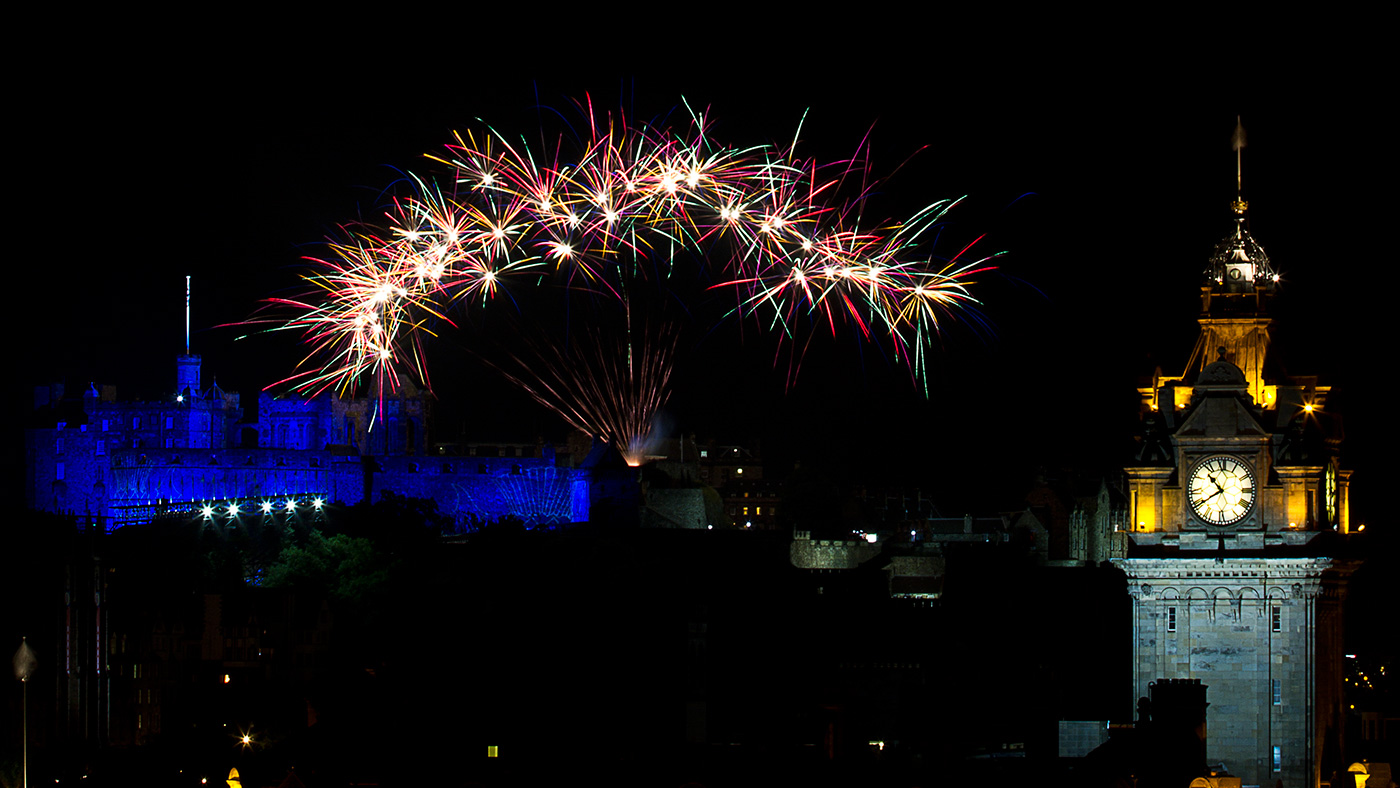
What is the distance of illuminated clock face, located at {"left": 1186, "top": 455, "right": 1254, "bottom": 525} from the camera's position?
2520 centimetres

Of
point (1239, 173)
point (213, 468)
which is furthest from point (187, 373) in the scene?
point (1239, 173)

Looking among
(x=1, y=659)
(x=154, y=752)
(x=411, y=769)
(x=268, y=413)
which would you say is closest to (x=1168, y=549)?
(x=411, y=769)

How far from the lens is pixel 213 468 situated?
8538 cm

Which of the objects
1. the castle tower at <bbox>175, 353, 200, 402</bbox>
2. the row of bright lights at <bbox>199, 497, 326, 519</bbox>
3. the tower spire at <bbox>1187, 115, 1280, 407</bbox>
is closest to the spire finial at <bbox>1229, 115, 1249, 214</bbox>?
the tower spire at <bbox>1187, 115, 1280, 407</bbox>

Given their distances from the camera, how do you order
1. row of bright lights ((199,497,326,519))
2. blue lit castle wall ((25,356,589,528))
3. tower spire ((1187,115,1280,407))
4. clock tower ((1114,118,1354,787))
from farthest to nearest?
blue lit castle wall ((25,356,589,528))
row of bright lights ((199,497,326,519))
tower spire ((1187,115,1280,407))
clock tower ((1114,118,1354,787))

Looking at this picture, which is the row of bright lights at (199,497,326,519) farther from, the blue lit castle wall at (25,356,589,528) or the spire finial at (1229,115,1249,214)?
the spire finial at (1229,115,1249,214)

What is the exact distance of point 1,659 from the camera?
5744 centimetres

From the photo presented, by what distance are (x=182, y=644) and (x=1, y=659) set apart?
218 inches

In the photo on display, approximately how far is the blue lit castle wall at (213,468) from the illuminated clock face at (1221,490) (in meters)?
59.7

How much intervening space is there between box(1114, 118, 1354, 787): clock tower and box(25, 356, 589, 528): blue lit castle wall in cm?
5949

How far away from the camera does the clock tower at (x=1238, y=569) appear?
989 inches

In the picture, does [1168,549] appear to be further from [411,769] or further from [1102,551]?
[1102,551]

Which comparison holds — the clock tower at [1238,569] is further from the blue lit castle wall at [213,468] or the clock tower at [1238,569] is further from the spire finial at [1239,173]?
the blue lit castle wall at [213,468]

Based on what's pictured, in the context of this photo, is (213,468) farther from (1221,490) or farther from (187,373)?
(1221,490)
